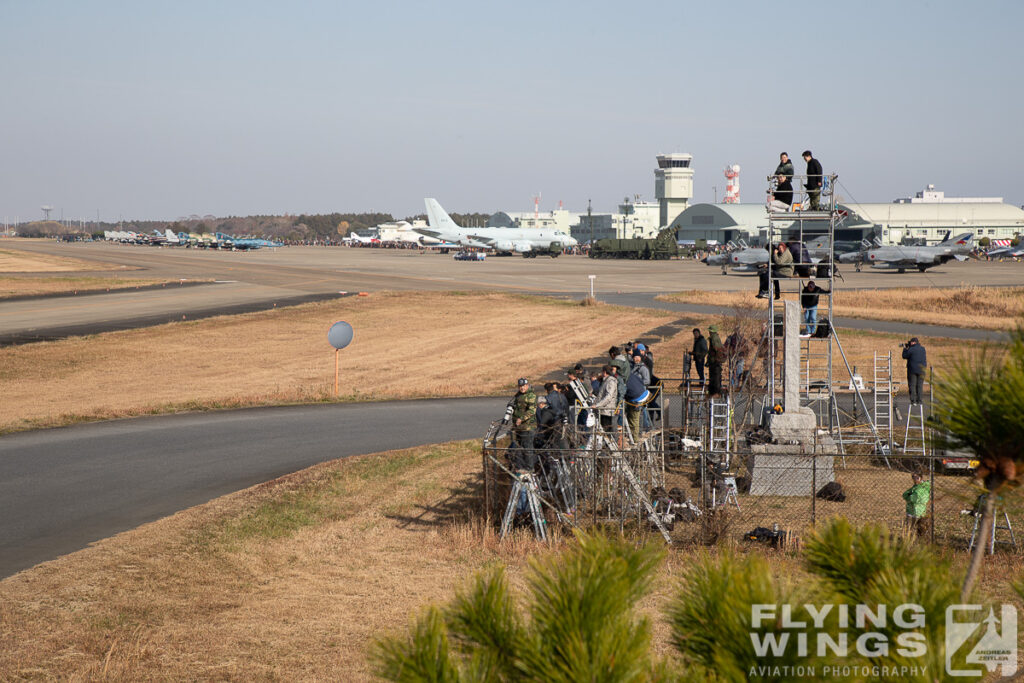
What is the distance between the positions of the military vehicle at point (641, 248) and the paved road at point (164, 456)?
93.9 meters

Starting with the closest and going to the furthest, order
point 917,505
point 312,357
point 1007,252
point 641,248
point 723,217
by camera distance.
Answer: point 917,505
point 312,357
point 1007,252
point 641,248
point 723,217

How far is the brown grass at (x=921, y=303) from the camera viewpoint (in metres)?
48.7

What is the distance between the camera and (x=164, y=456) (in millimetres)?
22156

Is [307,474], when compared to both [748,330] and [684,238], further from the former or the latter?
[684,238]

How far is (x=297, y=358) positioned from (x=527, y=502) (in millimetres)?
25051

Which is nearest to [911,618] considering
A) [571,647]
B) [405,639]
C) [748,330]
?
[571,647]

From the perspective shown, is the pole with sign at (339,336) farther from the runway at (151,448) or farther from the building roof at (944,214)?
the building roof at (944,214)

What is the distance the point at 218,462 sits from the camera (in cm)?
2164

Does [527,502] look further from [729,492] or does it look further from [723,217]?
[723,217]

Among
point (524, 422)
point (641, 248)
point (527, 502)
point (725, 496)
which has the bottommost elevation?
point (725, 496)

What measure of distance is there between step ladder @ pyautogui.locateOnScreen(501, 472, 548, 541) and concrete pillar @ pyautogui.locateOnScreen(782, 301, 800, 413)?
6577 millimetres

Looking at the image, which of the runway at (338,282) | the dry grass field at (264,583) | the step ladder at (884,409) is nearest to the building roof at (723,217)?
the runway at (338,282)

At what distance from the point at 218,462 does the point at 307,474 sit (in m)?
2.88

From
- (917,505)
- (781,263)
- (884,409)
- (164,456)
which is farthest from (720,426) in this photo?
(164,456)
